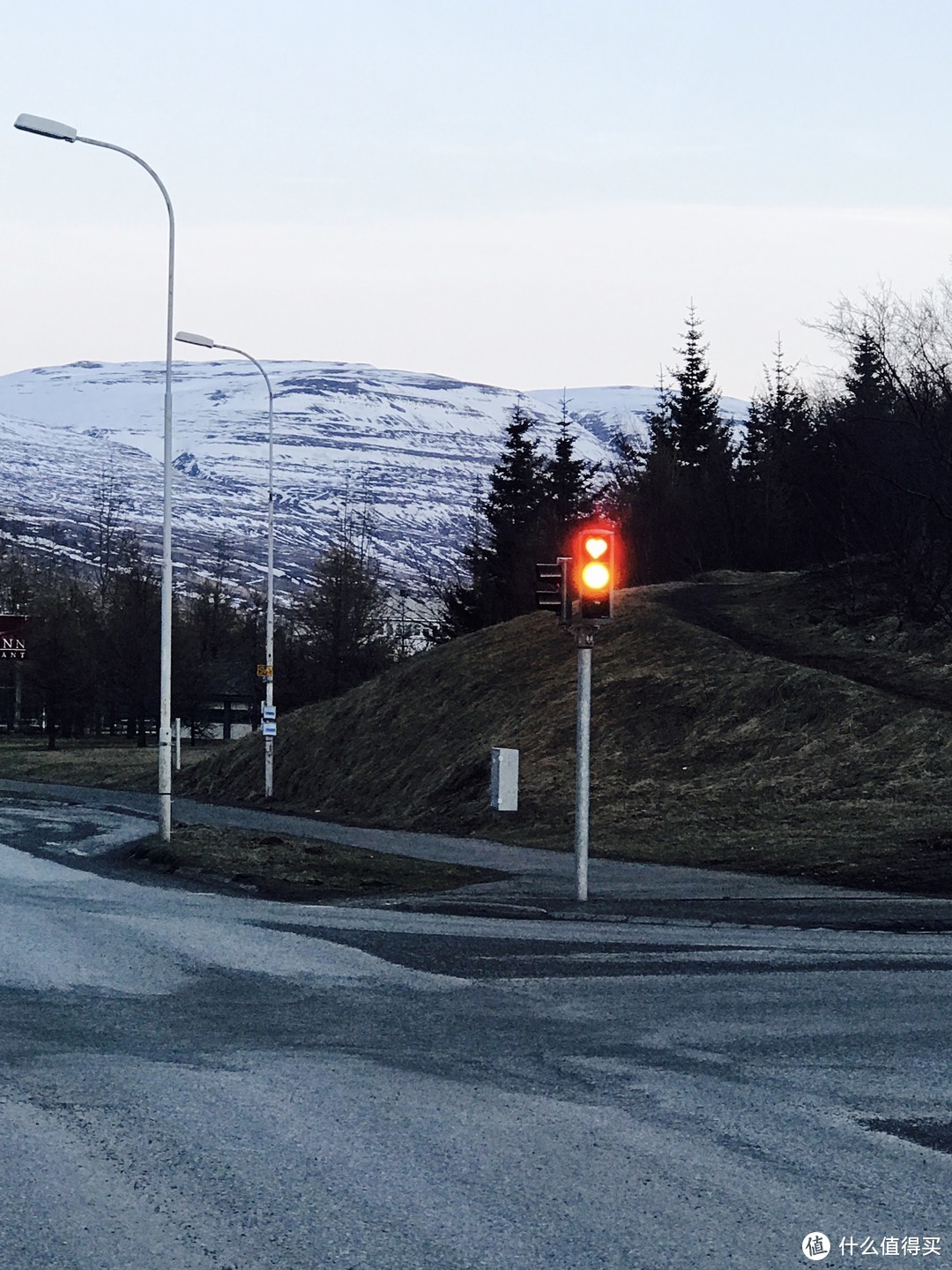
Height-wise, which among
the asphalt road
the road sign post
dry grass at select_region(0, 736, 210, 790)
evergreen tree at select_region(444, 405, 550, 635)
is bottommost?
dry grass at select_region(0, 736, 210, 790)

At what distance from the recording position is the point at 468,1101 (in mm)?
8531

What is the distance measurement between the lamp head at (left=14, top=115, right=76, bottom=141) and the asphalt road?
13978mm

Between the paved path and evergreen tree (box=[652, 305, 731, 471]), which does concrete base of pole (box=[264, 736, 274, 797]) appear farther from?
evergreen tree (box=[652, 305, 731, 471])

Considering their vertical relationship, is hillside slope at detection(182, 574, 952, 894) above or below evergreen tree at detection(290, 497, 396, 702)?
below

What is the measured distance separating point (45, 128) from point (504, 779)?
1262cm

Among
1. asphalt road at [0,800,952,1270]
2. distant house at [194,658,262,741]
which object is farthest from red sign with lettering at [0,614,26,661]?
asphalt road at [0,800,952,1270]

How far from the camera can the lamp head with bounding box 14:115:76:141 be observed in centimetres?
2445

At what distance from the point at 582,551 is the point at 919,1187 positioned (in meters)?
12.7

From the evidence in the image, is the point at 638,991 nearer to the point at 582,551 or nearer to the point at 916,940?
the point at 916,940

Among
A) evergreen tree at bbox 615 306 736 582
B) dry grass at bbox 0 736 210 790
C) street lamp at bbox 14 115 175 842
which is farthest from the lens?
evergreen tree at bbox 615 306 736 582

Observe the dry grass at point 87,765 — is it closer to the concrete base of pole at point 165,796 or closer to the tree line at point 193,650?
the tree line at point 193,650

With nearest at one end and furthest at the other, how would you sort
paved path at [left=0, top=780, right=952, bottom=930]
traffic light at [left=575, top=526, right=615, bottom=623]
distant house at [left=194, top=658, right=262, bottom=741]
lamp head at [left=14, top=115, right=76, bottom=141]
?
paved path at [left=0, top=780, right=952, bottom=930] < traffic light at [left=575, top=526, right=615, bottom=623] < lamp head at [left=14, top=115, right=76, bottom=141] < distant house at [left=194, top=658, right=262, bottom=741]

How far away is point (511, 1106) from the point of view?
27.5 feet

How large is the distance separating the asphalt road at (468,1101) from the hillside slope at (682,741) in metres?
9.04
